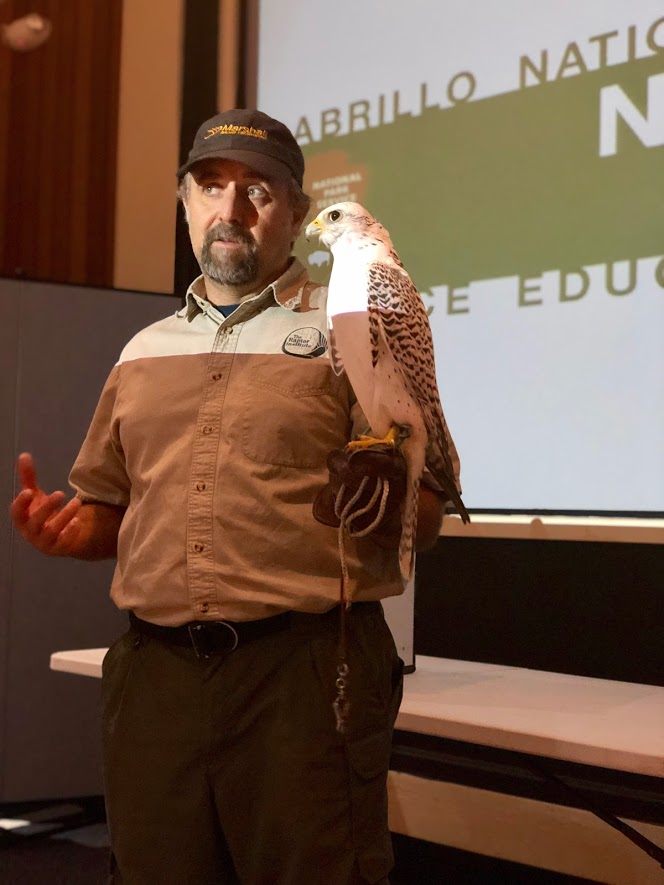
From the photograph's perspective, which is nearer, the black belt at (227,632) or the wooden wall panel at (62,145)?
the black belt at (227,632)

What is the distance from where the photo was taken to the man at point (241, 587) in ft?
4.30

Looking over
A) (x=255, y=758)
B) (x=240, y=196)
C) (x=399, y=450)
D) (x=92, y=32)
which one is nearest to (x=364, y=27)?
(x=92, y=32)

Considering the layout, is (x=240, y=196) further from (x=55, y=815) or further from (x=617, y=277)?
(x=55, y=815)

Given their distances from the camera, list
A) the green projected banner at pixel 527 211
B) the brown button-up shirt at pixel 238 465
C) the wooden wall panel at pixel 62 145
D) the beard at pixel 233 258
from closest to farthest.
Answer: the brown button-up shirt at pixel 238 465 → the beard at pixel 233 258 → the green projected banner at pixel 527 211 → the wooden wall panel at pixel 62 145

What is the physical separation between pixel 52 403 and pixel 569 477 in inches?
68.8

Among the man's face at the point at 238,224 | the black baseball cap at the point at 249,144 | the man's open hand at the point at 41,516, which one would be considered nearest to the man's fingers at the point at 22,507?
the man's open hand at the point at 41,516

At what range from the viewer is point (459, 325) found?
9.39ft

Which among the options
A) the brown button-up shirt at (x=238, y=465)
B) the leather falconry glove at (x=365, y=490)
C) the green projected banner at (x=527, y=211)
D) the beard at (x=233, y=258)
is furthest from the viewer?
the green projected banner at (x=527, y=211)

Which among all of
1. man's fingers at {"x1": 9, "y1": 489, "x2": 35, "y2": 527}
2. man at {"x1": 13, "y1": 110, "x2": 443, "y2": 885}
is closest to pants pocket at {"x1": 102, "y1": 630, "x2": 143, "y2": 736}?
man at {"x1": 13, "y1": 110, "x2": 443, "y2": 885}

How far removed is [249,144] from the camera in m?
1.45

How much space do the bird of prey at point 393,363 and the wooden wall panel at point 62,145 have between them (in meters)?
2.93

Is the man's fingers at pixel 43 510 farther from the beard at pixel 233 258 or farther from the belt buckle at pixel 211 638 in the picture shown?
the beard at pixel 233 258

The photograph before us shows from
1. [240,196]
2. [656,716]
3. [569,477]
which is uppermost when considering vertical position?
[240,196]

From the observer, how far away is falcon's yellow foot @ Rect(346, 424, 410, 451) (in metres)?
1.25
